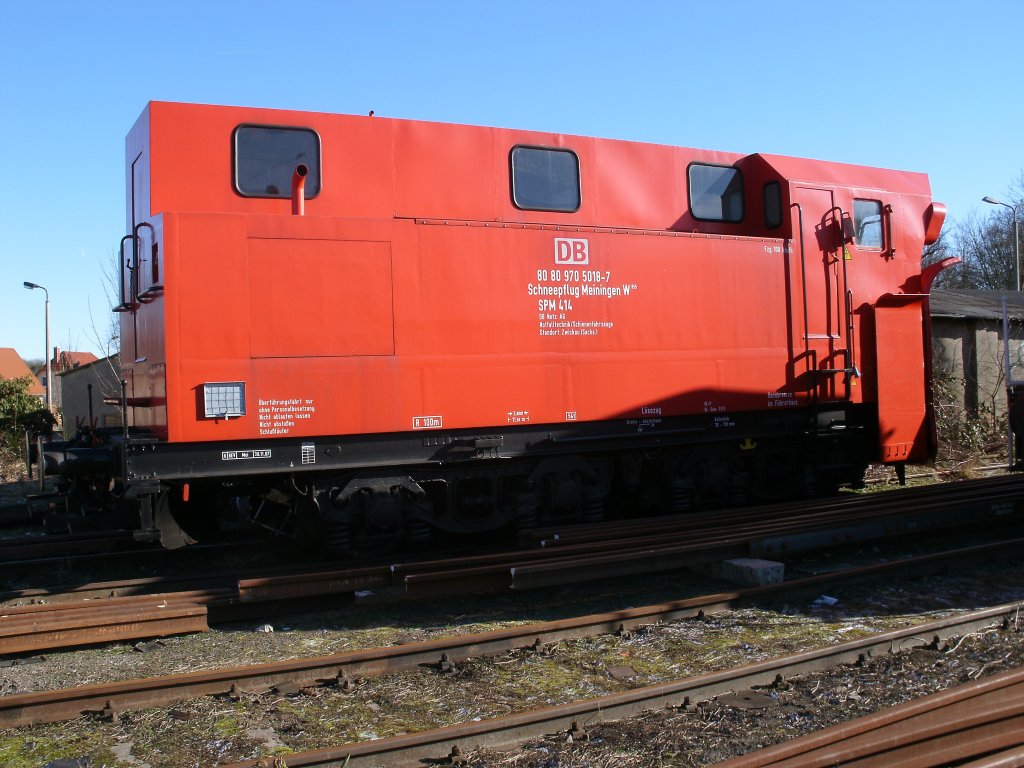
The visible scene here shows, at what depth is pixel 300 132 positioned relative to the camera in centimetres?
749

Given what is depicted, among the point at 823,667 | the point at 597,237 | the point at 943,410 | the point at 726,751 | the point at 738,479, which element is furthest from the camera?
the point at 943,410

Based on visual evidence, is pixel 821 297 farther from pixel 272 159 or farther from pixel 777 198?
pixel 272 159

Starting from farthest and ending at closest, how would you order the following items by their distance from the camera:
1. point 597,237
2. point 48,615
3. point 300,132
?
point 597,237 < point 300,132 < point 48,615

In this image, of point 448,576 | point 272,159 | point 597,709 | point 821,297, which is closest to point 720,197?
point 821,297

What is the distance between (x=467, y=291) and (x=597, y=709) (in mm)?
4264

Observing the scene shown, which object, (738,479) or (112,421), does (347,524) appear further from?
(738,479)

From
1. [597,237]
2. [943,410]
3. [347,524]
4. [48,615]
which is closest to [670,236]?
[597,237]

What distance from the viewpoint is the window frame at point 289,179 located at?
24.0 feet

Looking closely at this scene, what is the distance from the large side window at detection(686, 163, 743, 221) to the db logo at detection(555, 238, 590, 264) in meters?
1.81

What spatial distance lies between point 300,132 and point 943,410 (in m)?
13.6

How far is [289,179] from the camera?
7.46 m

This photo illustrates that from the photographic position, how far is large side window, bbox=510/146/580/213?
27.0 feet

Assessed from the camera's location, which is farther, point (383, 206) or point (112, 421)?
point (112, 421)

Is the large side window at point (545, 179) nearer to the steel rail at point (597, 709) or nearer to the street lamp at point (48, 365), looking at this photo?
the steel rail at point (597, 709)
